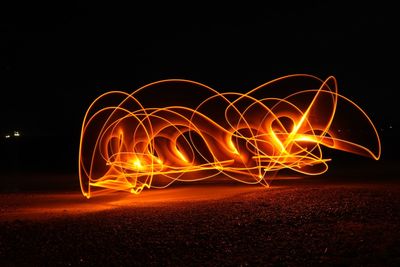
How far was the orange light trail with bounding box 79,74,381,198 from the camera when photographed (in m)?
17.2

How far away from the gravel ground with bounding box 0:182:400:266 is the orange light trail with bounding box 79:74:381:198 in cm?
384

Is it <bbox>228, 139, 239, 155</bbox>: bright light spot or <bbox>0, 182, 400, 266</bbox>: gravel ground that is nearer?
<bbox>0, 182, 400, 266</bbox>: gravel ground

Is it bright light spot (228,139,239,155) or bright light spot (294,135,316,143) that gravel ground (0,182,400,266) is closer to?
bright light spot (294,135,316,143)

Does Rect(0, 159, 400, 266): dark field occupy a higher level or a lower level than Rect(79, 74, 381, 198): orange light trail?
lower

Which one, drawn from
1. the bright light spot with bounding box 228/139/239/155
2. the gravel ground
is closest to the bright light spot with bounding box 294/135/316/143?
the bright light spot with bounding box 228/139/239/155

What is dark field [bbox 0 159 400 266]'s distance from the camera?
25.7 ft

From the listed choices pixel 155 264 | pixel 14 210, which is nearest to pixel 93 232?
pixel 155 264

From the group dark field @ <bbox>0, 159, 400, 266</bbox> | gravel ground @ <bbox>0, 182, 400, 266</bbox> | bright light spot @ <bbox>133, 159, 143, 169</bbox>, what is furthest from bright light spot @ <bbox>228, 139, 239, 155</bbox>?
gravel ground @ <bbox>0, 182, 400, 266</bbox>

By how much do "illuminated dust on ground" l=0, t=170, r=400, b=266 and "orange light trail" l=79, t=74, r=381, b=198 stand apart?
2.73 m

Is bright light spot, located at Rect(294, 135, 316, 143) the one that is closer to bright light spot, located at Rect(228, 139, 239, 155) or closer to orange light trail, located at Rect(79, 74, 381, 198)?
orange light trail, located at Rect(79, 74, 381, 198)

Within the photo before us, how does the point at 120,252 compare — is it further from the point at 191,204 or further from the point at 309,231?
the point at 191,204

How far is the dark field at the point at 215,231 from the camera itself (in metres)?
7.82

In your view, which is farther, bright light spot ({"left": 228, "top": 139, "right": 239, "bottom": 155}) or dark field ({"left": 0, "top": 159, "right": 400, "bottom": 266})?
bright light spot ({"left": 228, "top": 139, "right": 239, "bottom": 155})

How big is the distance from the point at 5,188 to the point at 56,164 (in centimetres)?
1333
